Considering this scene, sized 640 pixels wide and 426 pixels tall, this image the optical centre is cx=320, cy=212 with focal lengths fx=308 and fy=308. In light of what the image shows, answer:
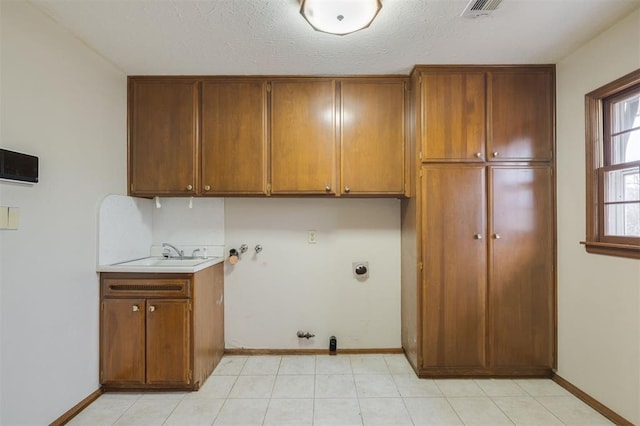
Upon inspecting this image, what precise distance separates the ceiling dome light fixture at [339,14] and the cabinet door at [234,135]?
94 centimetres

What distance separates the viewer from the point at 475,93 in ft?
7.64

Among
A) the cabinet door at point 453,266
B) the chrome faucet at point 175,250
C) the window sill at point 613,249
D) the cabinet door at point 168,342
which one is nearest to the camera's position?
the window sill at point 613,249

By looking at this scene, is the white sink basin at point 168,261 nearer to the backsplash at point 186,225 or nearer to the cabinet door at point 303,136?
the backsplash at point 186,225

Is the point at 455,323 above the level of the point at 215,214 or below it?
below

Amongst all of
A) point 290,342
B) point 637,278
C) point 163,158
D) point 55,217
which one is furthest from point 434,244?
point 55,217

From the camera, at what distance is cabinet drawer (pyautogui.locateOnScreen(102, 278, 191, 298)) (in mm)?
2154

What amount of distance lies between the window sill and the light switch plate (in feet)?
10.8

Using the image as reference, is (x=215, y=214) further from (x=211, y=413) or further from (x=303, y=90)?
(x=211, y=413)

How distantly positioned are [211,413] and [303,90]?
239 cm

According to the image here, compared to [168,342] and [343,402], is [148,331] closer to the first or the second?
[168,342]

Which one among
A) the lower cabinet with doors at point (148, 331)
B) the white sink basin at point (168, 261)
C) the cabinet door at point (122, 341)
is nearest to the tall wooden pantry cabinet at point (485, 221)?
the lower cabinet with doors at point (148, 331)

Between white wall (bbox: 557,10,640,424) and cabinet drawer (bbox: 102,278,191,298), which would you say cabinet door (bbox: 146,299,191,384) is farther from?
white wall (bbox: 557,10,640,424)

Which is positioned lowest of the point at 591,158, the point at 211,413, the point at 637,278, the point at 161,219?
the point at 211,413

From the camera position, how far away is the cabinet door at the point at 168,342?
2.14m
